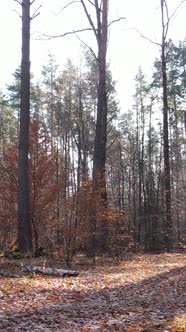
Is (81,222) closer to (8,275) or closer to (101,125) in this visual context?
(8,275)

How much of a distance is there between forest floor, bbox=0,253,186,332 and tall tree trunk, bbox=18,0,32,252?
1.51 m

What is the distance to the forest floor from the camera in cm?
511

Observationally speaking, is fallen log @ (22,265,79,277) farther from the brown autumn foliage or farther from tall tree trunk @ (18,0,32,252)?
the brown autumn foliage

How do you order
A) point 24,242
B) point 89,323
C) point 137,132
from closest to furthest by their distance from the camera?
point 89,323
point 24,242
point 137,132

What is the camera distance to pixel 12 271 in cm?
875

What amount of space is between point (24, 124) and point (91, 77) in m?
17.4

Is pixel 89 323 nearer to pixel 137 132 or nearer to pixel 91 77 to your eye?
pixel 91 77

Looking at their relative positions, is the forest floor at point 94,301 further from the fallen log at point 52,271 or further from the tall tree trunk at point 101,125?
the tall tree trunk at point 101,125

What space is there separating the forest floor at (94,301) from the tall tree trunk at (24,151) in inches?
59.3

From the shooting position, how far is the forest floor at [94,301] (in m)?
5.11

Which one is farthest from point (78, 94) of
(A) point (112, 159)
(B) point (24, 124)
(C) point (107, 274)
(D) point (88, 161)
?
(C) point (107, 274)

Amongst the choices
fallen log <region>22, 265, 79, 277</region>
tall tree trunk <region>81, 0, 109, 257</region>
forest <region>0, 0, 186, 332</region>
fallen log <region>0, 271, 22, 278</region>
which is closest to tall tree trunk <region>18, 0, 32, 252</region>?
forest <region>0, 0, 186, 332</region>

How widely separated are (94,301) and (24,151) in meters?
6.16

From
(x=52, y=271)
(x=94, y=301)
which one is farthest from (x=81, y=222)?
(x=94, y=301)
